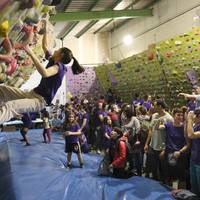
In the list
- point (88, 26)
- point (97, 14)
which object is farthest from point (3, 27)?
point (88, 26)

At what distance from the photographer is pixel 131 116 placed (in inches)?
320

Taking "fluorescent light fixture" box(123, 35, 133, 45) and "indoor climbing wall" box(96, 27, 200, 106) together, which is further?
"fluorescent light fixture" box(123, 35, 133, 45)

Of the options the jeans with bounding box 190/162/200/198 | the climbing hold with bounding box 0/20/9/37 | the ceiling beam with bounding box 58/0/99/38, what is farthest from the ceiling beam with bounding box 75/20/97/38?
the climbing hold with bounding box 0/20/9/37

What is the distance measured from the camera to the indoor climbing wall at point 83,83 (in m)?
22.3

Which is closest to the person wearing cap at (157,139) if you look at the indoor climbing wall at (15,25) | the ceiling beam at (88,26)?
the indoor climbing wall at (15,25)

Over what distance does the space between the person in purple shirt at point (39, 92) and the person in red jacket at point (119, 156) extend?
238 centimetres

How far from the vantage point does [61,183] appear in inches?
305

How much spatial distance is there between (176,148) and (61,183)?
2.43 m

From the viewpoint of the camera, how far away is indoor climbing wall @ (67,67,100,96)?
22.3 metres

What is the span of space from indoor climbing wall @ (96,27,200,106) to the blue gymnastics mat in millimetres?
3822

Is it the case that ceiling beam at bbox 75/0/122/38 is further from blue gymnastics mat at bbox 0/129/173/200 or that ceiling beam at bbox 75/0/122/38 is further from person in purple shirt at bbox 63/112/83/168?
person in purple shirt at bbox 63/112/83/168

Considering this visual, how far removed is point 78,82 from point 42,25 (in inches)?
645

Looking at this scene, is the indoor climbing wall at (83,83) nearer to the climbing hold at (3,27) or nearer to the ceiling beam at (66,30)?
the ceiling beam at (66,30)

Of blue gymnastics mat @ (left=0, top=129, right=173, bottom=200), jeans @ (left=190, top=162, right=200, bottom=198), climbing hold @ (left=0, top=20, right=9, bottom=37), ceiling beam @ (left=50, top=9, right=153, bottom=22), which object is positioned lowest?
blue gymnastics mat @ (left=0, top=129, right=173, bottom=200)
